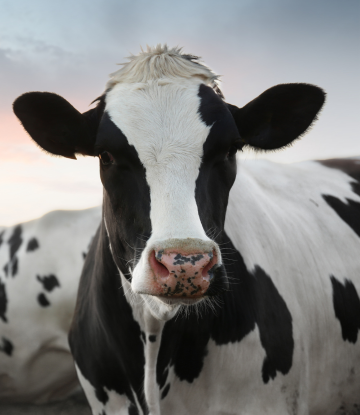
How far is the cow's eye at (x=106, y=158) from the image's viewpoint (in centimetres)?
233

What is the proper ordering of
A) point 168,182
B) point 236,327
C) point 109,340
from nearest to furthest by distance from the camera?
point 168,182 < point 236,327 < point 109,340

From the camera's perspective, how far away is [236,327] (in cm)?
269

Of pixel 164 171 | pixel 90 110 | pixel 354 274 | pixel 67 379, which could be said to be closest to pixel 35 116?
pixel 90 110

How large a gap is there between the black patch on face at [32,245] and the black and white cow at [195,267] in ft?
8.21

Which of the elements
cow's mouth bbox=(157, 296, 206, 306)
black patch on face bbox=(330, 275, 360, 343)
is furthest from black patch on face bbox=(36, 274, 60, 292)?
cow's mouth bbox=(157, 296, 206, 306)

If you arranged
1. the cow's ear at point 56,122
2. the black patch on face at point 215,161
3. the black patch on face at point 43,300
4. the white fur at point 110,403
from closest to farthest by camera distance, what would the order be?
the black patch on face at point 215,161 < the cow's ear at point 56,122 < the white fur at point 110,403 < the black patch on face at point 43,300

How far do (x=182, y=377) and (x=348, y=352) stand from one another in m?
1.38

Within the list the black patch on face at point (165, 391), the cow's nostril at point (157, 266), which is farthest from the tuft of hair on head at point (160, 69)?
the black patch on face at point (165, 391)

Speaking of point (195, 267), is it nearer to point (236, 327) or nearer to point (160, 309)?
point (160, 309)

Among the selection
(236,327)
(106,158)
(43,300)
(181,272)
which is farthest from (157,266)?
(43,300)

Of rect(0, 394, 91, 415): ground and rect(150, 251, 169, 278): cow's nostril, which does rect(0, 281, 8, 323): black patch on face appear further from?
rect(150, 251, 169, 278): cow's nostril

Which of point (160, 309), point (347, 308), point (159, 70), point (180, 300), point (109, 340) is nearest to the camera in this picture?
point (180, 300)

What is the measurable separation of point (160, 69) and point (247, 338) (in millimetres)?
1522

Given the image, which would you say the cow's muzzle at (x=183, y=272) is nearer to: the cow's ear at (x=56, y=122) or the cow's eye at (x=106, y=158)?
the cow's eye at (x=106, y=158)
